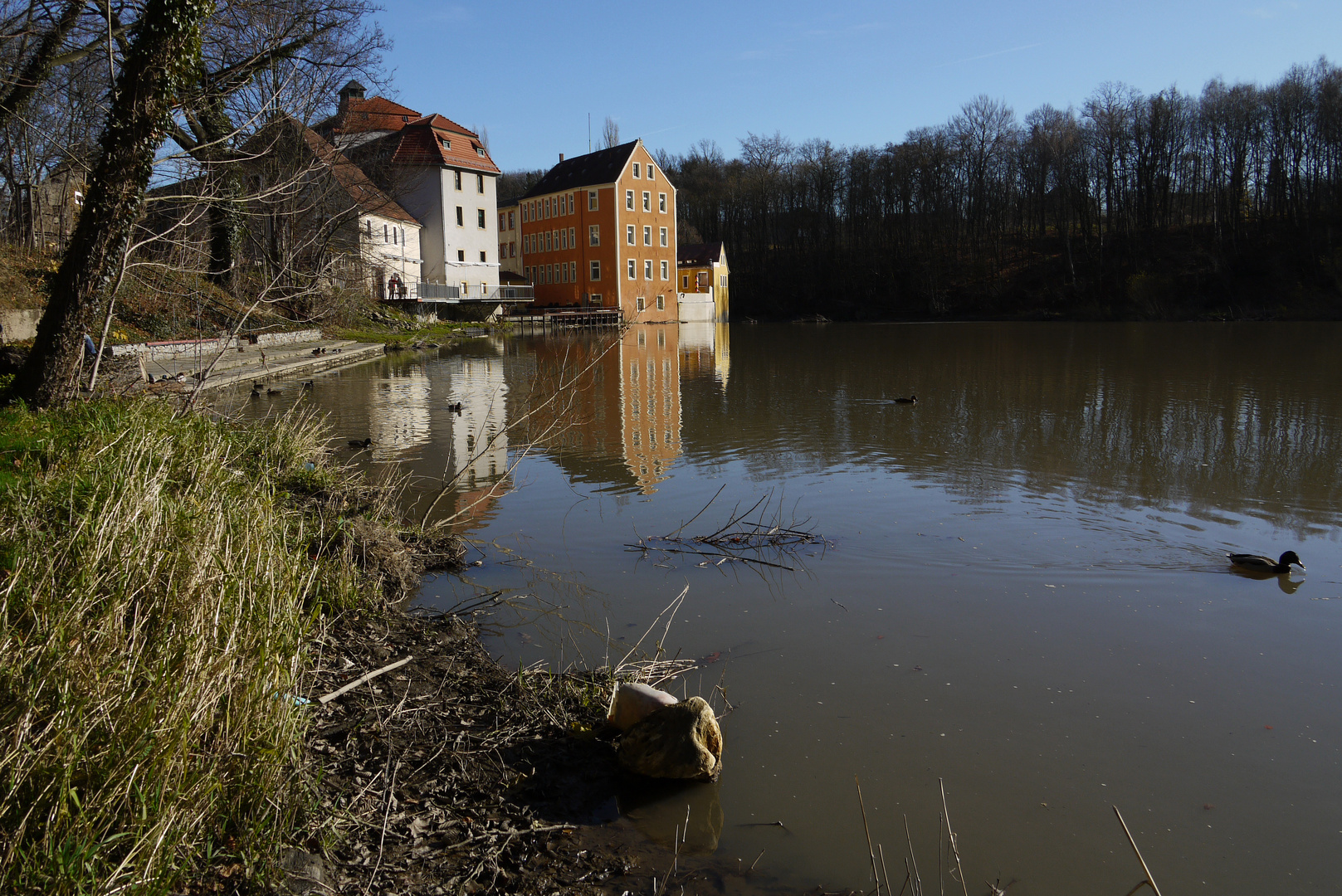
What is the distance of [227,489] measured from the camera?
19.1ft

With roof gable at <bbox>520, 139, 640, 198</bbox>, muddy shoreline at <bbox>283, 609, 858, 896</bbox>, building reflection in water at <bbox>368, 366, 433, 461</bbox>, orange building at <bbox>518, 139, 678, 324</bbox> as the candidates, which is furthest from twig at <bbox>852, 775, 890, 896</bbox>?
roof gable at <bbox>520, 139, 640, 198</bbox>

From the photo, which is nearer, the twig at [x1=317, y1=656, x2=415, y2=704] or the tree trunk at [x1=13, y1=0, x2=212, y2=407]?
the twig at [x1=317, y1=656, x2=415, y2=704]

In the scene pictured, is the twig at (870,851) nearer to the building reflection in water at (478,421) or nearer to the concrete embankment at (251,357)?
the building reflection in water at (478,421)

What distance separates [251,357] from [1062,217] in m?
68.4

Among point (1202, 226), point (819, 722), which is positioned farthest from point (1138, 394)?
point (1202, 226)

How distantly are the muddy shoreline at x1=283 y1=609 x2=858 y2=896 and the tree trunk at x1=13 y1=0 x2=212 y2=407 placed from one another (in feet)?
21.6

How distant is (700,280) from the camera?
72.8 m

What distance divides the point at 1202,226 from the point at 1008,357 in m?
51.1

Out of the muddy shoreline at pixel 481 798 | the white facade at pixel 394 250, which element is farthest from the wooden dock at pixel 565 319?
the muddy shoreline at pixel 481 798

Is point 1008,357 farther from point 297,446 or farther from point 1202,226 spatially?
point 1202,226

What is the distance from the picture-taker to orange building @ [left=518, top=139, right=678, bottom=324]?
6309cm

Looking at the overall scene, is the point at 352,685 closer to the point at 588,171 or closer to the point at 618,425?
the point at 618,425

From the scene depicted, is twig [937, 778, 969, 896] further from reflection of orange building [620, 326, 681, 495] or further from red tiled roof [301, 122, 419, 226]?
red tiled roof [301, 122, 419, 226]

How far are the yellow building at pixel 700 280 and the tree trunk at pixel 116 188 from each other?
202ft
